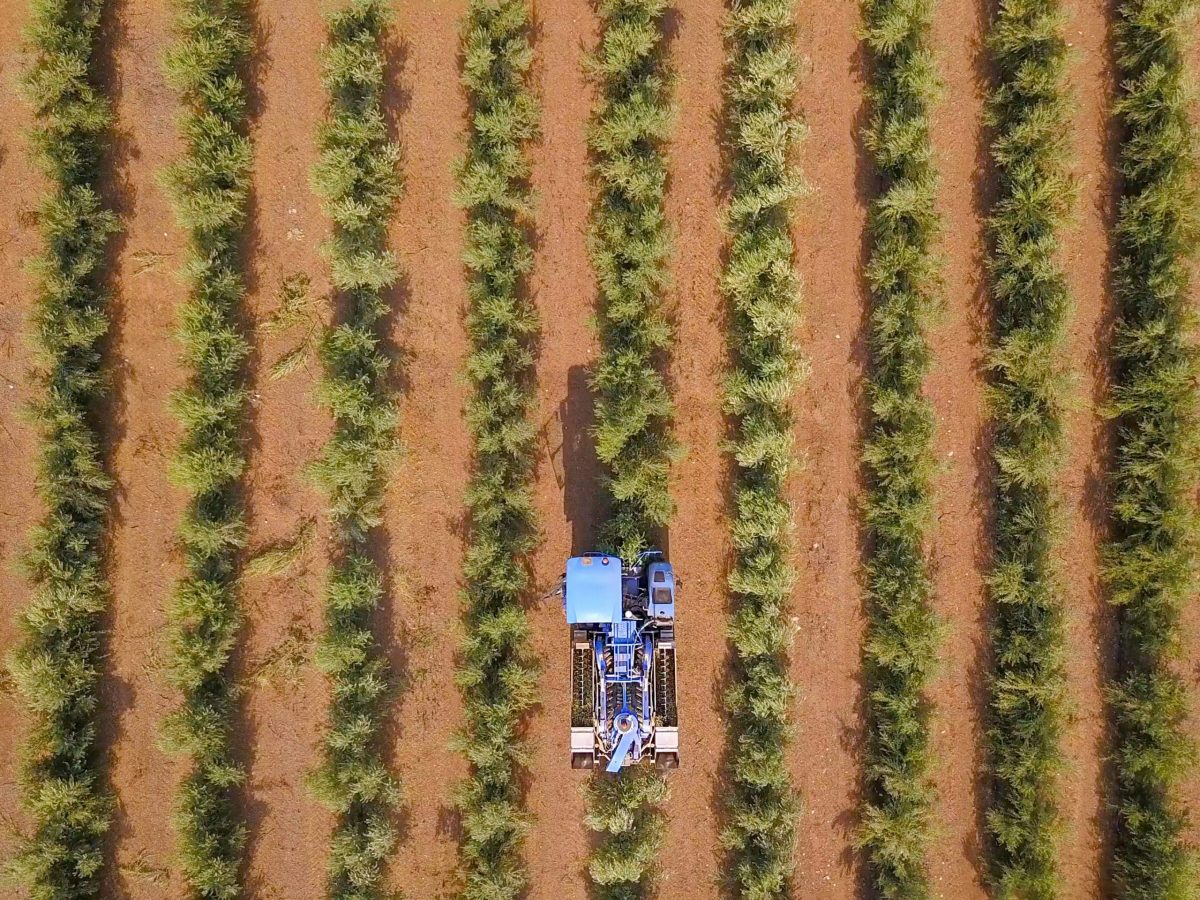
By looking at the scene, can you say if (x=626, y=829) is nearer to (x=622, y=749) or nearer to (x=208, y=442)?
(x=622, y=749)

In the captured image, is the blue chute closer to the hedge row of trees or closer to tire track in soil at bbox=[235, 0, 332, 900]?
the hedge row of trees

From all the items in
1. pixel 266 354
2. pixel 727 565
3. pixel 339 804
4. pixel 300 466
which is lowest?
pixel 339 804

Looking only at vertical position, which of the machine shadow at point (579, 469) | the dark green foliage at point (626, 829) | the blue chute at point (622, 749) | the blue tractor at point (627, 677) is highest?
the machine shadow at point (579, 469)

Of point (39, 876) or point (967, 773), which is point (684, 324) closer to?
point (967, 773)

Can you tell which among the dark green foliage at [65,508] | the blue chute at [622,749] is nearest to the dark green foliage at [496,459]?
the blue chute at [622,749]

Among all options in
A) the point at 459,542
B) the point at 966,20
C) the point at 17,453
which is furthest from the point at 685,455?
the point at 17,453

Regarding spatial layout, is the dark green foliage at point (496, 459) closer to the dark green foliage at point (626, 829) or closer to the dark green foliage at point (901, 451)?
the dark green foliage at point (626, 829)

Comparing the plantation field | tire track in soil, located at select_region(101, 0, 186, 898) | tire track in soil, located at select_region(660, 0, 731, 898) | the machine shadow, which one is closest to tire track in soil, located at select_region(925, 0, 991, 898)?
the plantation field
